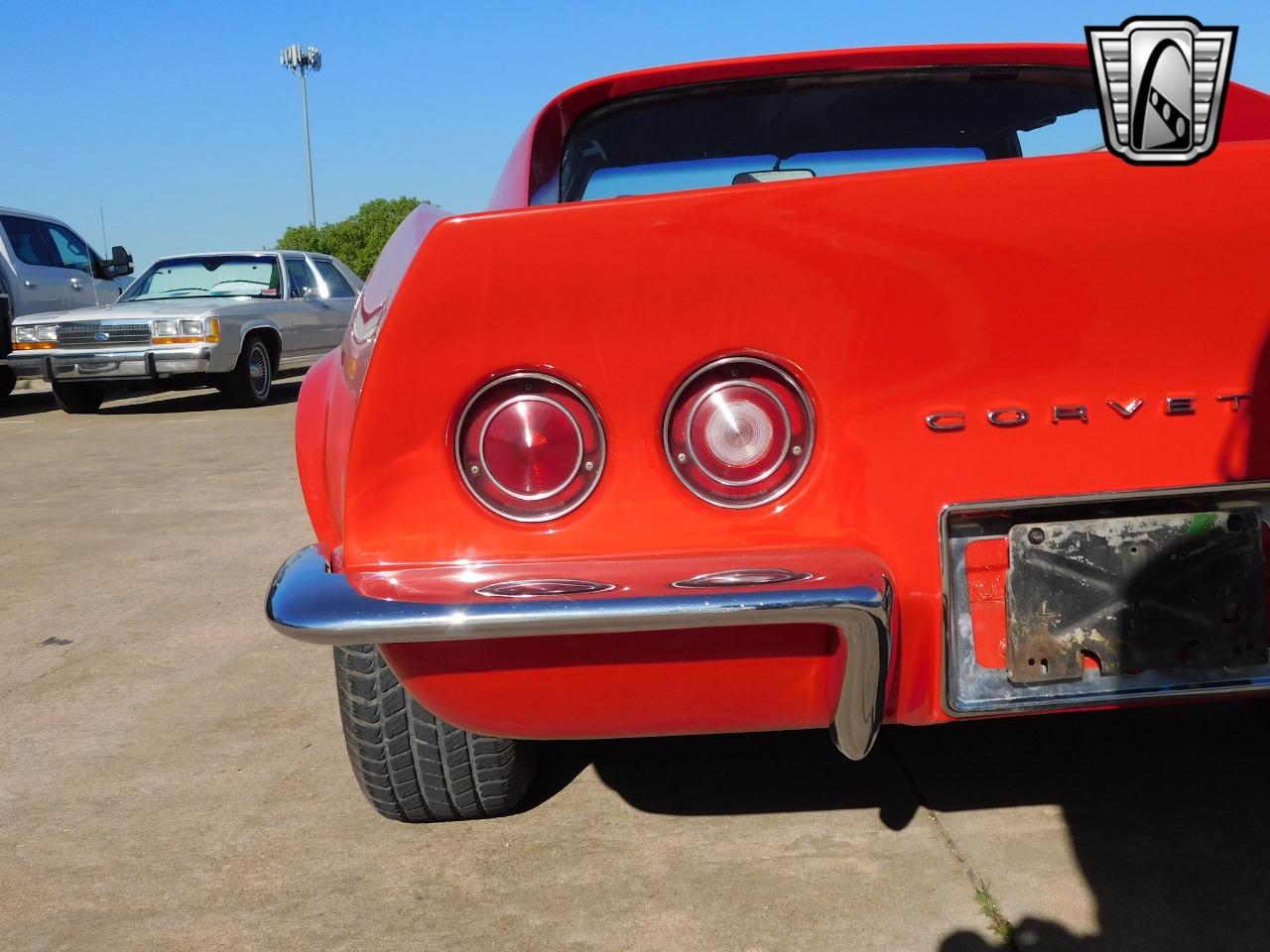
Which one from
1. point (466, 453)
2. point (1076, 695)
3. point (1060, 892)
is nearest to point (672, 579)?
point (466, 453)

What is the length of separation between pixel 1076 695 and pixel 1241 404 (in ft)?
1.52

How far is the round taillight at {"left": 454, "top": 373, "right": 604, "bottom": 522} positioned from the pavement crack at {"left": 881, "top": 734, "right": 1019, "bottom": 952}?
95 cm

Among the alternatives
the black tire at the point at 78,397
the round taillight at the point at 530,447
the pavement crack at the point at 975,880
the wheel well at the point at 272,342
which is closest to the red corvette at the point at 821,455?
the round taillight at the point at 530,447

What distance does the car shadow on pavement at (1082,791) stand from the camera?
2020 mm

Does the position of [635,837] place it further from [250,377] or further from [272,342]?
[272,342]

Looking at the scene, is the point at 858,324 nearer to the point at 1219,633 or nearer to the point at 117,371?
the point at 1219,633

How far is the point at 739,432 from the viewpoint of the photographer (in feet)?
5.82

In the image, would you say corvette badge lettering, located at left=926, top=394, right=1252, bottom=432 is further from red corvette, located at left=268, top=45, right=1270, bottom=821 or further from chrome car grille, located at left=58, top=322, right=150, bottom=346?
chrome car grille, located at left=58, top=322, right=150, bottom=346

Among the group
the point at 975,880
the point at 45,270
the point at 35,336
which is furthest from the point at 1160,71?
the point at 45,270

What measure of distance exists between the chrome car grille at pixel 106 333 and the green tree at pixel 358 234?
4569cm

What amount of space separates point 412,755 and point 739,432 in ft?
3.24

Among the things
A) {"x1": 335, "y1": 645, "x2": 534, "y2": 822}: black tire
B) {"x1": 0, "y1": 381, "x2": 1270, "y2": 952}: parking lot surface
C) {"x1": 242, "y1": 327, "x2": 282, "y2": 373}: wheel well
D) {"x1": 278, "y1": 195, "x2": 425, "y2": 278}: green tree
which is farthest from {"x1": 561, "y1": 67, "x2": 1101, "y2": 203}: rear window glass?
{"x1": 278, "y1": 195, "x2": 425, "y2": 278}: green tree

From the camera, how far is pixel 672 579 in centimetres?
169

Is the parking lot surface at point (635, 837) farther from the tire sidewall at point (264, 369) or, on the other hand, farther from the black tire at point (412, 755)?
the tire sidewall at point (264, 369)
